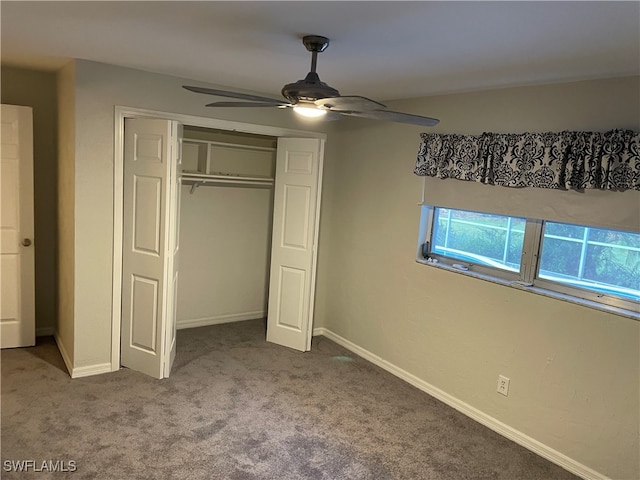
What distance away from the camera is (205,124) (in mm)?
4012

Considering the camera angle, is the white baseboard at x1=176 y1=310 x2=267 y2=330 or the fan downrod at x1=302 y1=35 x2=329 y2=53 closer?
the fan downrod at x1=302 y1=35 x2=329 y2=53

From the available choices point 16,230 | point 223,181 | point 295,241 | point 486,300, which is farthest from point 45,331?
point 486,300

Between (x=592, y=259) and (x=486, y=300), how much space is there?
73 centimetres

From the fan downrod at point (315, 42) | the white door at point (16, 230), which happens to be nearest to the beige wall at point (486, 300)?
the fan downrod at point (315, 42)

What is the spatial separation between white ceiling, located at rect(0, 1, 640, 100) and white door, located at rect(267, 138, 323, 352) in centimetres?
98

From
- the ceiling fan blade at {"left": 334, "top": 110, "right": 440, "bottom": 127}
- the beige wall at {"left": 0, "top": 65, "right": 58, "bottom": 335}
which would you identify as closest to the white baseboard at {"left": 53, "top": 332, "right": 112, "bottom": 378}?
the beige wall at {"left": 0, "top": 65, "right": 58, "bottom": 335}

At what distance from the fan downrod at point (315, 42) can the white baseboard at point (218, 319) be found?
335 cm

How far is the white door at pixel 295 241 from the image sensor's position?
14.1ft

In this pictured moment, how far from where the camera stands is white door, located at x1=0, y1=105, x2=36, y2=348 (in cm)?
392

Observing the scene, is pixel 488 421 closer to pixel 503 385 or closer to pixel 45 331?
pixel 503 385

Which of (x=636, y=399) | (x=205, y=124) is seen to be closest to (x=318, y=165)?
(x=205, y=124)

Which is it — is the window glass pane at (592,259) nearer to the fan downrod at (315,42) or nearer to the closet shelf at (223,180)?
the fan downrod at (315,42)

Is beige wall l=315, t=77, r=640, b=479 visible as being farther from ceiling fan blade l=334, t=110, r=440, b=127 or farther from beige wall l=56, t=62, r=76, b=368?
beige wall l=56, t=62, r=76, b=368

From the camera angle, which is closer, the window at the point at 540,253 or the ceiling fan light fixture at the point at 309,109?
the ceiling fan light fixture at the point at 309,109
